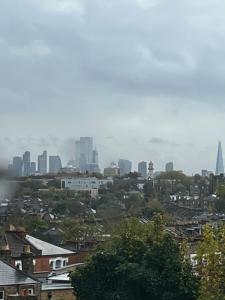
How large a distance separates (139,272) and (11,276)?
6078mm

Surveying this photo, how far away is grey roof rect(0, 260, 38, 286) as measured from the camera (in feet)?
109

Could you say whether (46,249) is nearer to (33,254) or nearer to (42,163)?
(33,254)

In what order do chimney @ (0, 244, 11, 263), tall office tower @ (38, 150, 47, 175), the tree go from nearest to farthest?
the tree < chimney @ (0, 244, 11, 263) < tall office tower @ (38, 150, 47, 175)

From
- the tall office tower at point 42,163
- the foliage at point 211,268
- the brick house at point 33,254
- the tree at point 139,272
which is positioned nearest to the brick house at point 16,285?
the tree at point 139,272

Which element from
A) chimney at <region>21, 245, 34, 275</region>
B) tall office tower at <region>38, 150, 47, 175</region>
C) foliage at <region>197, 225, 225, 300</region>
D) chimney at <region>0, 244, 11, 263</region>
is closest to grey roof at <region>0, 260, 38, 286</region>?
chimney at <region>0, 244, 11, 263</region>

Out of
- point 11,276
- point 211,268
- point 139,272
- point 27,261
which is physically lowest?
point 11,276

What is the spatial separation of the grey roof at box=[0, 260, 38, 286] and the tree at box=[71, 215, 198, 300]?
214cm

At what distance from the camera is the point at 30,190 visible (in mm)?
138750

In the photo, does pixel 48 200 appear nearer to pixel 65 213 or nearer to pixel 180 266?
pixel 65 213

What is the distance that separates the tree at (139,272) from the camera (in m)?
30.7

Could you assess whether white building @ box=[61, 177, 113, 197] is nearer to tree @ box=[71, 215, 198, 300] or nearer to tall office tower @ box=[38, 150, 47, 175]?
tall office tower @ box=[38, 150, 47, 175]

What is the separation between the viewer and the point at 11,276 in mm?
33594

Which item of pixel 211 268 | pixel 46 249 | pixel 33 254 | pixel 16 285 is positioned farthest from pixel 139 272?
pixel 46 249

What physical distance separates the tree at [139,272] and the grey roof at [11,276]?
2.14 meters
